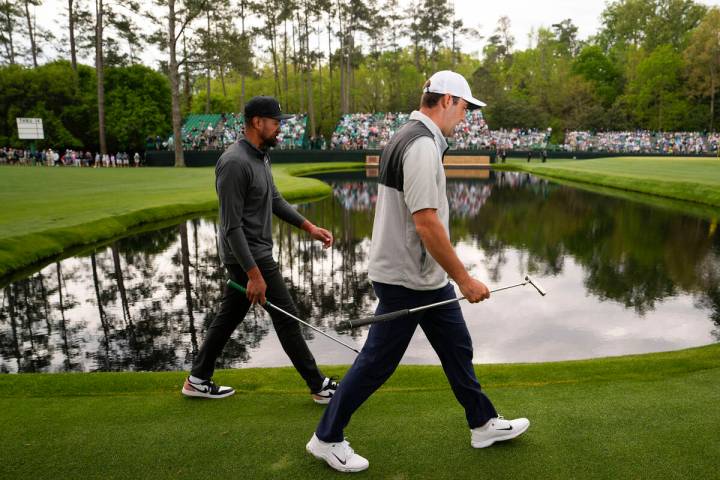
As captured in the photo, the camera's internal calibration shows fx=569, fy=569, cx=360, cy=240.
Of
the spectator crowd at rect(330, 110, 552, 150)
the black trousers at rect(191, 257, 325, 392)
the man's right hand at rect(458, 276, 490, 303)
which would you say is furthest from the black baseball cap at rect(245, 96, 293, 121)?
the spectator crowd at rect(330, 110, 552, 150)

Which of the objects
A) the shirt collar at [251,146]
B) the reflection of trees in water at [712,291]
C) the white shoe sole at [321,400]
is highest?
the shirt collar at [251,146]

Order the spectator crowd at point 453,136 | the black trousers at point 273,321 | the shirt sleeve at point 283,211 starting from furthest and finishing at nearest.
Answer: the spectator crowd at point 453,136 < the shirt sleeve at point 283,211 < the black trousers at point 273,321

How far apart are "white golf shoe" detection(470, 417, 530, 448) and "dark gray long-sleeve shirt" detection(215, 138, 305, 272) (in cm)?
187

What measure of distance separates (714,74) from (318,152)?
47.3 meters

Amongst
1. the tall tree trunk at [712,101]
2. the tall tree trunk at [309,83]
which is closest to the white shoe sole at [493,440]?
the tall tree trunk at [309,83]

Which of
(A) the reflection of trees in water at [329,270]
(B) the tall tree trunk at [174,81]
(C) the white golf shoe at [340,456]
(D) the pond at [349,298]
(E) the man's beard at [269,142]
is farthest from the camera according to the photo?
(B) the tall tree trunk at [174,81]

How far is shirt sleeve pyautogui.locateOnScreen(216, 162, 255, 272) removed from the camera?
390cm

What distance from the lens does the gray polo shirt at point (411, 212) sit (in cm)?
295

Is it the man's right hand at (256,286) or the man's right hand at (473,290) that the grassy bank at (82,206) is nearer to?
the man's right hand at (256,286)

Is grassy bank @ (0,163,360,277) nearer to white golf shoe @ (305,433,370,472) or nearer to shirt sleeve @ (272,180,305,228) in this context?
shirt sleeve @ (272,180,305,228)

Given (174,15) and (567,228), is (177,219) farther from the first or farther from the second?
(174,15)

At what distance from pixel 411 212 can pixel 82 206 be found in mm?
16712

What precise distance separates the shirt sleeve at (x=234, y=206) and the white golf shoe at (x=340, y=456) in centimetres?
133

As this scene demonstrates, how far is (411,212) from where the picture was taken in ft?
9.90
